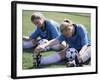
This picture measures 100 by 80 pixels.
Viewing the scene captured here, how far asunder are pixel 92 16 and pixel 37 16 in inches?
21.9

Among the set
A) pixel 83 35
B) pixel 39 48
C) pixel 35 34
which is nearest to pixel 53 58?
pixel 39 48

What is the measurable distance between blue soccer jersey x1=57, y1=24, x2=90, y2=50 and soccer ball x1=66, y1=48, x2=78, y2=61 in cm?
4

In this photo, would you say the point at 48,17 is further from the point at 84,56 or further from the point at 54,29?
the point at 84,56

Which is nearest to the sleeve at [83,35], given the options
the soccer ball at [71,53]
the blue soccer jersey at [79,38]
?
the blue soccer jersey at [79,38]

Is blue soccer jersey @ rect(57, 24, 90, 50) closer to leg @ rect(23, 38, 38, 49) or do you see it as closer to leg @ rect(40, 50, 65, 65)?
leg @ rect(40, 50, 65, 65)

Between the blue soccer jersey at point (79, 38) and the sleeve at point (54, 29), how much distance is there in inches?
4.7

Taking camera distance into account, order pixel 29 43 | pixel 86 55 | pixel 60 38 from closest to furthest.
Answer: pixel 29 43 → pixel 60 38 → pixel 86 55

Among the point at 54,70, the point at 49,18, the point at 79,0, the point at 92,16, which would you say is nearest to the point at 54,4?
the point at 49,18

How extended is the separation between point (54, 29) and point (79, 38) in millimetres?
268

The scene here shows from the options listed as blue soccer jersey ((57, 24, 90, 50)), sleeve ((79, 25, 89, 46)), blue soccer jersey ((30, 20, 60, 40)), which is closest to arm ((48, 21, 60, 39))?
blue soccer jersey ((30, 20, 60, 40))

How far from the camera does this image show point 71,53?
6.84ft

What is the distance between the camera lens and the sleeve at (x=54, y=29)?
6.62ft

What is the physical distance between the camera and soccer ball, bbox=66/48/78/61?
207 centimetres
